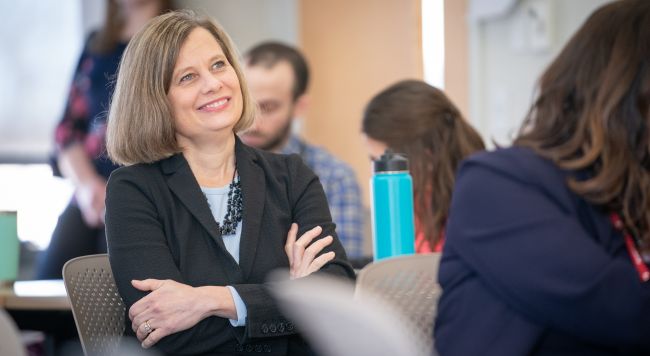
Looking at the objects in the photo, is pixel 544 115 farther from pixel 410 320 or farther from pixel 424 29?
pixel 424 29

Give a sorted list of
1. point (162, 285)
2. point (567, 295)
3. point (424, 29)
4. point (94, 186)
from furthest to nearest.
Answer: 1. point (424, 29)
2. point (94, 186)
3. point (162, 285)
4. point (567, 295)

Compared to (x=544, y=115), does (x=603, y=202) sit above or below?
below

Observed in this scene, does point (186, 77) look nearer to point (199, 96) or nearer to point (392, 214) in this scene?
point (199, 96)

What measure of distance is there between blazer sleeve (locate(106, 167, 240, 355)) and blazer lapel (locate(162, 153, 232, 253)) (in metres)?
0.06

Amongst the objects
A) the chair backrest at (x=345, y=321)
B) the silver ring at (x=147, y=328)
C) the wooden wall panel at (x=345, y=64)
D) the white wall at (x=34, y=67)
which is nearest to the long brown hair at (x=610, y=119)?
the chair backrest at (x=345, y=321)

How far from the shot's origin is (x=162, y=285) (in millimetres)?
1733

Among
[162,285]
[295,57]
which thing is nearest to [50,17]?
[295,57]

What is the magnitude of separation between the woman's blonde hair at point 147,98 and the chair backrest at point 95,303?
0.23 m

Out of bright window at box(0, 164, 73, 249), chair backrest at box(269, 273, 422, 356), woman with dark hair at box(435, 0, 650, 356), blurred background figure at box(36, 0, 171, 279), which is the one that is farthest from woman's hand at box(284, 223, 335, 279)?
bright window at box(0, 164, 73, 249)

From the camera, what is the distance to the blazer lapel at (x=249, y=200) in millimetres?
1839

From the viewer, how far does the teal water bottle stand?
1.89 m

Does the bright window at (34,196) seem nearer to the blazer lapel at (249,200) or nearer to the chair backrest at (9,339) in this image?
the blazer lapel at (249,200)

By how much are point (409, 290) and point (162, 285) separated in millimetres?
496

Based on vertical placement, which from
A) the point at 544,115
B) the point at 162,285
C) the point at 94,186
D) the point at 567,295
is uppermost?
the point at 544,115
